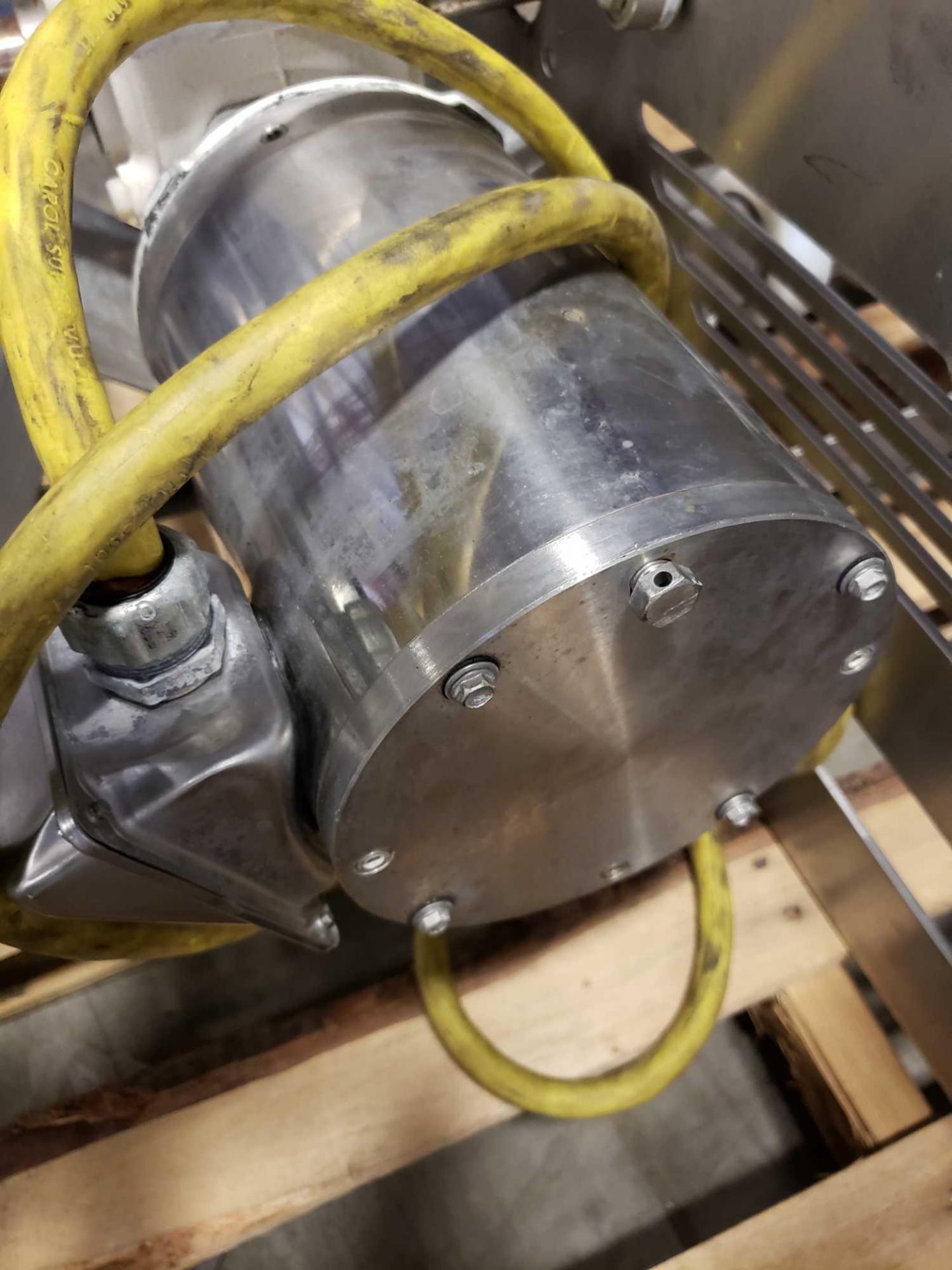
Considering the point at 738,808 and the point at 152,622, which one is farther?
the point at 738,808

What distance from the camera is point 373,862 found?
52 centimetres

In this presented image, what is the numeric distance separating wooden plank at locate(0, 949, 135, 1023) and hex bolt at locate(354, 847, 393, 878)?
0.46m

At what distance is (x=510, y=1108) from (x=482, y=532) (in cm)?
62

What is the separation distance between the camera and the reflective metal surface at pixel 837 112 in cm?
54

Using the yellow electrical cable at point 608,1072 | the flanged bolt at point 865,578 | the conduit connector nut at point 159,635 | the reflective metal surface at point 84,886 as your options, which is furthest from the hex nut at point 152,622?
the yellow electrical cable at point 608,1072

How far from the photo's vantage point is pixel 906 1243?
0.71 meters

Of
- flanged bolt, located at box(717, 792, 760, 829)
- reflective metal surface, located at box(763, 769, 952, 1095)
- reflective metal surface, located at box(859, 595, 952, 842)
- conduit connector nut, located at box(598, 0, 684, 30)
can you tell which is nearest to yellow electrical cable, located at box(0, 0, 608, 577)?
conduit connector nut, located at box(598, 0, 684, 30)

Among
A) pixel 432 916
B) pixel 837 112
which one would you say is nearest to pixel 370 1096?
pixel 432 916

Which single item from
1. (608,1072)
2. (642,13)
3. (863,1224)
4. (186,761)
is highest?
(642,13)

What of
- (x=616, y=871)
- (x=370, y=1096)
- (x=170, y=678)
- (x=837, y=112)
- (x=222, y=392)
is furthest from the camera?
(x=370, y=1096)

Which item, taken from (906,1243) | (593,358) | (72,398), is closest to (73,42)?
(72,398)

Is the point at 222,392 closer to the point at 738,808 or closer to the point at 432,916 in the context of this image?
the point at 432,916

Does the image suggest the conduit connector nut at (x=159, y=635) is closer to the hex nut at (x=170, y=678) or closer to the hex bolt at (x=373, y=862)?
the hex nut at (x=170, y=678)

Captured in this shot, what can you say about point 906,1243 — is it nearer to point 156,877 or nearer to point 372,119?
point 156,877
